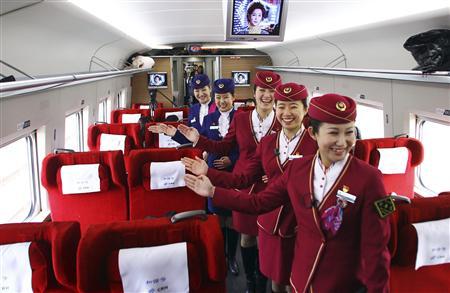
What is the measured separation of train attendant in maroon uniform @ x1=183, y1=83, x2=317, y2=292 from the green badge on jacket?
745 millimetres

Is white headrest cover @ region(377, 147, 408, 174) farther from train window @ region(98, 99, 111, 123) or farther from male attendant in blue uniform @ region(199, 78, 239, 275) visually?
train window @ region(98, 99, 111, 123)

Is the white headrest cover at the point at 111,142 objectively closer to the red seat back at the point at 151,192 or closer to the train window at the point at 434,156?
the red seat back at the point at 151,192

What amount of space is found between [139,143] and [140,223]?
3130 millimetres

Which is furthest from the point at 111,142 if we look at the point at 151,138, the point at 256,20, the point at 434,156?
the point at 434,156

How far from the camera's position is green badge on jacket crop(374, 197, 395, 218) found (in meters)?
1.57

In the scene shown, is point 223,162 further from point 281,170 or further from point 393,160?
point 393,160

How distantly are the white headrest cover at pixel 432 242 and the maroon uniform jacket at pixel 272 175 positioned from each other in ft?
2.29

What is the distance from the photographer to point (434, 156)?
4.20m

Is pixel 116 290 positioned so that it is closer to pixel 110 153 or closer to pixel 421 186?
pixel 110 153

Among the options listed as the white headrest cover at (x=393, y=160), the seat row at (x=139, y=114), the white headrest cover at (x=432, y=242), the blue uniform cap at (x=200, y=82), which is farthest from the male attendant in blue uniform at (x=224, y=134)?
the seat row at (x=139, y=114)

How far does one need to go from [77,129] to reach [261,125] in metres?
4.02

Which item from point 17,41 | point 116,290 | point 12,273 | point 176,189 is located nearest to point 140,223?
point 116,290

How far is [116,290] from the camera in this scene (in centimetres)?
152

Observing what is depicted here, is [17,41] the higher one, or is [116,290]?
[17,41]
